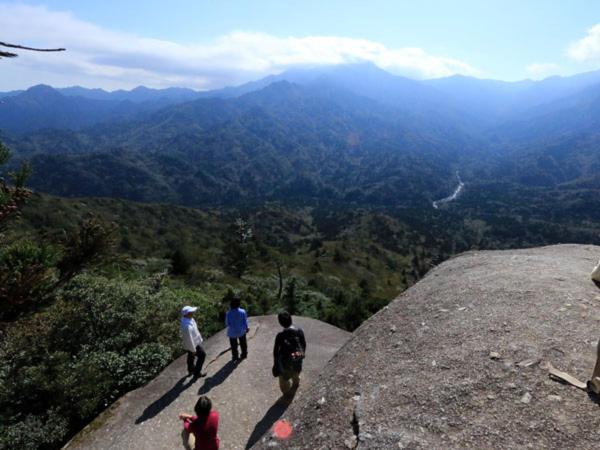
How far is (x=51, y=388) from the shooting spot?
11.1 meters

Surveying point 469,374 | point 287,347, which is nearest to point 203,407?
point 287,347

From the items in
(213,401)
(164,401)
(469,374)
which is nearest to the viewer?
(469,374)

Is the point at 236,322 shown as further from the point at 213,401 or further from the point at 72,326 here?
the point at 72,326

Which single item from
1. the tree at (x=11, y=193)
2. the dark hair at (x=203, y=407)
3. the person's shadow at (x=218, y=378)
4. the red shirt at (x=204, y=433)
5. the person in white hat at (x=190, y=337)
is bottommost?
the person's shadow at (x=218, y=378)

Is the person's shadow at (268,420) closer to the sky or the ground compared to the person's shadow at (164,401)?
closer to the sky

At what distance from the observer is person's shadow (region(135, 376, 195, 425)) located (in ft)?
34.1

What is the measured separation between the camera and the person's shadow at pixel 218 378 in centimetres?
1111

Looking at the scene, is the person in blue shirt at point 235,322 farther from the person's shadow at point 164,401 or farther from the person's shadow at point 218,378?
the person's shadow at point 164,401

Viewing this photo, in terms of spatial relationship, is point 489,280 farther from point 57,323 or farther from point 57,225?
point 57,225

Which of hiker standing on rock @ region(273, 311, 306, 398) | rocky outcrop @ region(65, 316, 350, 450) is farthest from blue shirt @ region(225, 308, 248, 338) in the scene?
hiker standing on rock @ region(273, 311, 306, 398)

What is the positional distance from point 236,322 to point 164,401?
2.97 meters

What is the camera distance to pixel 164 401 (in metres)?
10.9

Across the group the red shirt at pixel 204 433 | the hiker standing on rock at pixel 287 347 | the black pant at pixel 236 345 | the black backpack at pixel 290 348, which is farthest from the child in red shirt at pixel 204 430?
the black pant at pixel 236 345

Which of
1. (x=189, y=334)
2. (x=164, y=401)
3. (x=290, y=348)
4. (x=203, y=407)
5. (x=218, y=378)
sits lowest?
(x=164, y=401)
